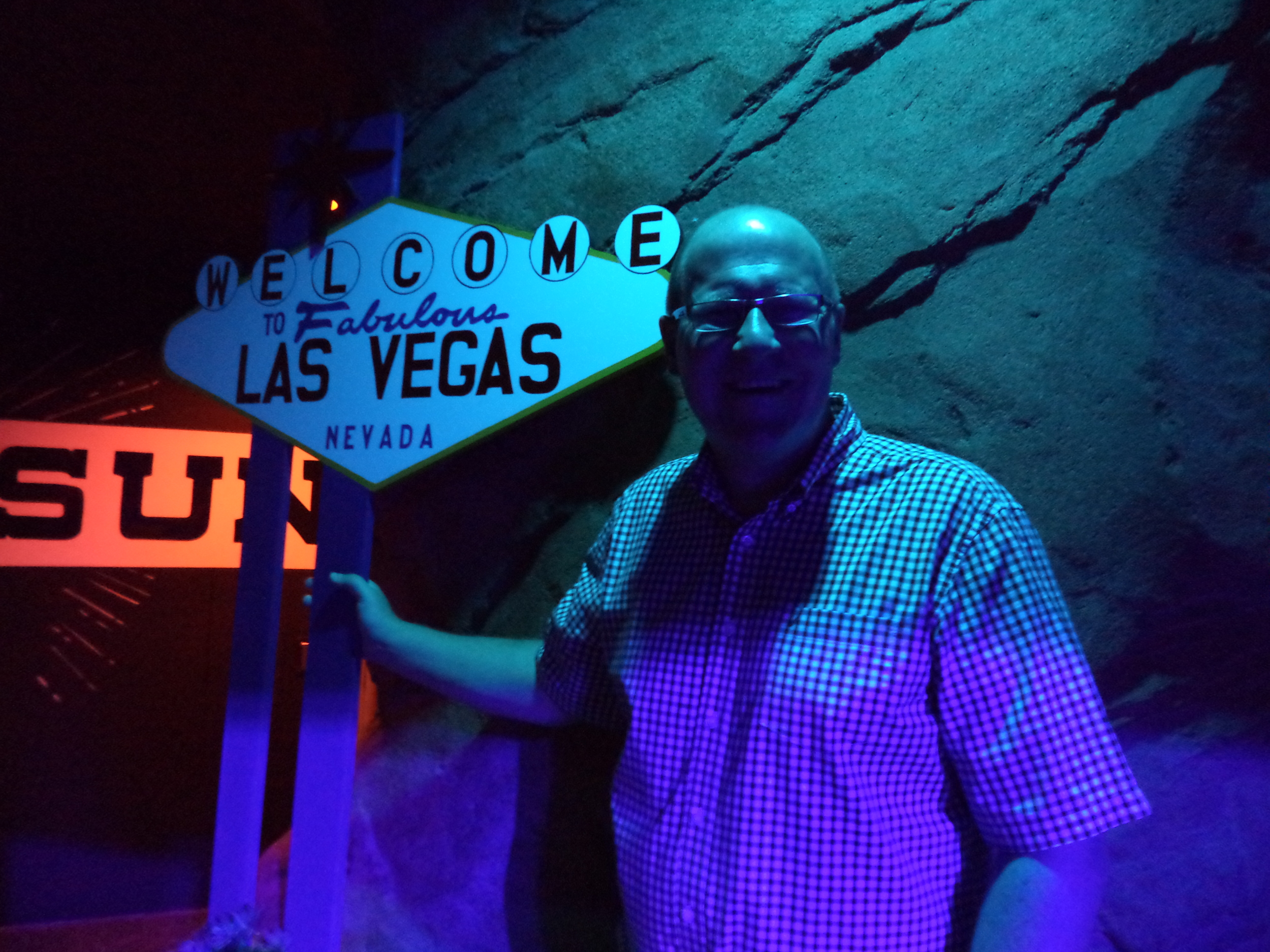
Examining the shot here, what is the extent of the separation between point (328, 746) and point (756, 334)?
1319mm

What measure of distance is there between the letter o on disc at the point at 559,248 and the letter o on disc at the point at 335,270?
1.51ft

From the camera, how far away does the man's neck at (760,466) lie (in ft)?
3.76

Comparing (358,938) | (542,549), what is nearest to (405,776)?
(358,938)

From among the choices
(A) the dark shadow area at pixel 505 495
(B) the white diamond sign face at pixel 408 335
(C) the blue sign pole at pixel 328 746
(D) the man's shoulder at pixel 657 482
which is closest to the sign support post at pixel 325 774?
(C) the blue sign pole at pixel 328 746

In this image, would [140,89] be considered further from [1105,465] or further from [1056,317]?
[1105,465]

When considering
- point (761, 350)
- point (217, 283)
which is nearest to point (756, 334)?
point (761, 350)

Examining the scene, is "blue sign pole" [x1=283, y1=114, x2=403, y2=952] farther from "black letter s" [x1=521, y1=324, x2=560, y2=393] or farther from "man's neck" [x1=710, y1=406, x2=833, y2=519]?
"man's neck" [x1=710, y1=406, x2=833, y2=519]

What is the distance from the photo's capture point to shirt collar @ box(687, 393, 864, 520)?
1.14m

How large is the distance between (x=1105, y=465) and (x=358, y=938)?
5.83 feet

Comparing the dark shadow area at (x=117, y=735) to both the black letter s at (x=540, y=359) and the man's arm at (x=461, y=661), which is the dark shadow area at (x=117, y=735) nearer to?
the man's arm at (x=461, y=661)

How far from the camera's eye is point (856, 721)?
100 centimetres

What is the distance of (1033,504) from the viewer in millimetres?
1305

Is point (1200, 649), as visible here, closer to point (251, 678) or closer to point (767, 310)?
point (767, 310)

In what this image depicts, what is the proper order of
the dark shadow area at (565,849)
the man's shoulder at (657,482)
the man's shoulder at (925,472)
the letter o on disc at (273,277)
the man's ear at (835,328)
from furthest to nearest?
the letter o on disc at (273,277), the dark shadow area at (565,849), the man's shoulder at (657,482), the man's ear at (835,328), the man's shoulder at (925,472)
